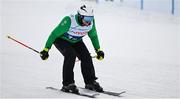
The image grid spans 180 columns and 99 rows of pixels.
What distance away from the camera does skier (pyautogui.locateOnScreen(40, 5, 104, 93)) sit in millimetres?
5270

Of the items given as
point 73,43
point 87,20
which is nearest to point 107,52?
point 73,43

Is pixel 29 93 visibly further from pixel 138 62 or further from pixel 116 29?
pixel 116 29

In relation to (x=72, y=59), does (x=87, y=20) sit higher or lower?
higher

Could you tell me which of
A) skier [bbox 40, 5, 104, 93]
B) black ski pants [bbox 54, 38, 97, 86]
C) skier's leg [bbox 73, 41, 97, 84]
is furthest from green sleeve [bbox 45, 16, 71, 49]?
skier's leg [bbox 73, 41, 97, 84]

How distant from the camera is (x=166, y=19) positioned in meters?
17.9

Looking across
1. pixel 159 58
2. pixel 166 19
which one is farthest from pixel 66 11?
pixel 159 58

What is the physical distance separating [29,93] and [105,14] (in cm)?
1299

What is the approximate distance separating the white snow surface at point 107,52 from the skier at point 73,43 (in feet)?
0.91

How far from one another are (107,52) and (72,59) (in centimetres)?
551

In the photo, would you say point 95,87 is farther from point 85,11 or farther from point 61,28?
point 85,11

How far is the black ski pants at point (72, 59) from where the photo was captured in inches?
207

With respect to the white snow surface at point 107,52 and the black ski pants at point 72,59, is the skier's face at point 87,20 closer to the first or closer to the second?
the black ski pants at point 72,59

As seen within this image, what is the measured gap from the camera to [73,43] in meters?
5.57

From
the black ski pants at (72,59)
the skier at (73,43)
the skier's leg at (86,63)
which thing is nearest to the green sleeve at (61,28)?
the skier at (73,43)
